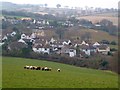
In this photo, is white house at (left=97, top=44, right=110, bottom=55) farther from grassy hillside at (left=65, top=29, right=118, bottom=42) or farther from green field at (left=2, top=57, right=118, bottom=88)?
green field at (left=2, top=57, right=118, bottom=88)

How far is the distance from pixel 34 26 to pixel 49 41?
16.9 meters

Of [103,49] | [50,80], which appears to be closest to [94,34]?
[103,49]

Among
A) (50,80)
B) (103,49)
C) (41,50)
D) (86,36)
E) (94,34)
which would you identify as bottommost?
(103,49)

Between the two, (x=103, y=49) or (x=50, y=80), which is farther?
(x=103, y=49)

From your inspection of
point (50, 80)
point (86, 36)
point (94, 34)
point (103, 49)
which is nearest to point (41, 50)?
point (103, 49)

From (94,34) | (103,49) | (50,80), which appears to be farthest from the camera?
(94,34)

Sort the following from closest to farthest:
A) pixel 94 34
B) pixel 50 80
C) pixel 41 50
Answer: pixel 50 80, pixel 41 50, pixel 94 34

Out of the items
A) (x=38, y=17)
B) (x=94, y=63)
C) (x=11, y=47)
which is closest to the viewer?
(x=94, y=63)

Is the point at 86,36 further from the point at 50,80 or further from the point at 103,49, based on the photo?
the point at 50,80

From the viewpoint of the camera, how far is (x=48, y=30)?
6931 centimetres

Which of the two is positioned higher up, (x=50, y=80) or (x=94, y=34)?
(x=50, y=80)

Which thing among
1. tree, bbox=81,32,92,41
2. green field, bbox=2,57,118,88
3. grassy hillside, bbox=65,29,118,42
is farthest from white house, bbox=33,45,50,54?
green field, bbox=2,57,118,88

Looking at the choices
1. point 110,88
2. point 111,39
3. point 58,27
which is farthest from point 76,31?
point 110,88

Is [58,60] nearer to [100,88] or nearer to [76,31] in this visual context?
[100,88]
